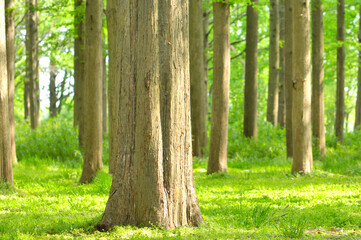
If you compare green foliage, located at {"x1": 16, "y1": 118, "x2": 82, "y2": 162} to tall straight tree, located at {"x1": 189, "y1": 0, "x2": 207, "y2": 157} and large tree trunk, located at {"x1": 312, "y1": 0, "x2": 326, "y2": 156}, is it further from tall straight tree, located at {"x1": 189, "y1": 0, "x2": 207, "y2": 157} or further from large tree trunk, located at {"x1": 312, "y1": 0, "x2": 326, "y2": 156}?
large tree trunk, located at {"x1": 312, "y1": 0, "x2": 326, "y2": 156}

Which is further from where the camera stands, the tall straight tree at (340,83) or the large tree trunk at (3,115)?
the tall straight tree at (340,83)

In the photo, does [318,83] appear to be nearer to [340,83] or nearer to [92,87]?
[340,83]

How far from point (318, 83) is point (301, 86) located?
4.73 m

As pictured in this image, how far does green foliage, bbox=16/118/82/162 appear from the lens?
51.5ft

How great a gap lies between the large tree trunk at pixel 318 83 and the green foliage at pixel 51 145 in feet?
27.6

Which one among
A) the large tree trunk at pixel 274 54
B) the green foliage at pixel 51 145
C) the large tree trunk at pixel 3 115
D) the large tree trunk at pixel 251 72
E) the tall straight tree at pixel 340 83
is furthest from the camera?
the large tree trunk at pixel 274 54

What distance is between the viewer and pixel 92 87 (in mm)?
10219

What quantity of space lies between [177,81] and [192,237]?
6.38 feet

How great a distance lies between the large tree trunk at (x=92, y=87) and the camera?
10.2 metres

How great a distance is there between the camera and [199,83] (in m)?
15.1

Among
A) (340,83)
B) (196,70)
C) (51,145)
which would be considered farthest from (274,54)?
(51,145)

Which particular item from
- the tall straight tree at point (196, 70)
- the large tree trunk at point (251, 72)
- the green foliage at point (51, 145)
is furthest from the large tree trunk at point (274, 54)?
the green foliage at point (51, 145)

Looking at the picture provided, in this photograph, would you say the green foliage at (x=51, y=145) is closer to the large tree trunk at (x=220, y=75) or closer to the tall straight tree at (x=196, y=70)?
the tall straight tree at (x=196, y=70)

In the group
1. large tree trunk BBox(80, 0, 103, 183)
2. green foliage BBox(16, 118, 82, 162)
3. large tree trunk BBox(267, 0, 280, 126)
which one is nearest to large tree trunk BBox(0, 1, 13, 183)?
large tree trunk BBox(80, 0, 103, 183)
